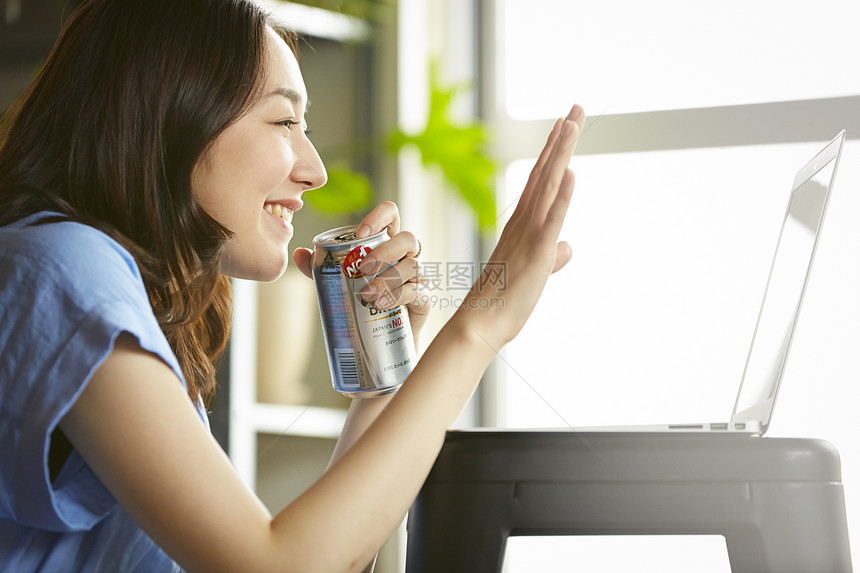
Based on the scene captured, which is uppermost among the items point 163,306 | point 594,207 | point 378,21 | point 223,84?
point 378,21

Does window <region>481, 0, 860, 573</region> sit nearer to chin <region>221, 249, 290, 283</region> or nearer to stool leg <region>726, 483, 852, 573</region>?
stool leg <region>726, 483, 852, 573</region>

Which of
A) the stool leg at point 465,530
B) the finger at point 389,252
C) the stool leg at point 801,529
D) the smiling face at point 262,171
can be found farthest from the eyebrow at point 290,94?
the stool leg at point 801,529

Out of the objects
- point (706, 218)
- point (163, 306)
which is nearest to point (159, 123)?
point (163, 306)

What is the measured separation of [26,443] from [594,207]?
0.51m

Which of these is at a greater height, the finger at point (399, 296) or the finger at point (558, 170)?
the finger at point (558, 170)

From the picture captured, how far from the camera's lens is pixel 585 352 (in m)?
0.64

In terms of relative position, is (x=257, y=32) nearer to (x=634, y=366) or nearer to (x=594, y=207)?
(x=594, y=207)

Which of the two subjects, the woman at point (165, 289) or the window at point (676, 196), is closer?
the woman at point (165, 289)

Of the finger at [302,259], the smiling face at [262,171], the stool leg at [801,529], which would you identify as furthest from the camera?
the finger at [302,259]

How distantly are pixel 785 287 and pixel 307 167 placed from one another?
50 cm

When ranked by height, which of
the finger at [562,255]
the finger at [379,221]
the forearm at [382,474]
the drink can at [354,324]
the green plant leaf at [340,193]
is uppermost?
the green plant leaf at [340,193]

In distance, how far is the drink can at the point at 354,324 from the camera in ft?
2.09

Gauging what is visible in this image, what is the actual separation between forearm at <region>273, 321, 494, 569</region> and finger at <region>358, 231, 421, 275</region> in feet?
0.38

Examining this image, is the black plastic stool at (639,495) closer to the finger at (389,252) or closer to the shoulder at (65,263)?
the finger at (389,252)
